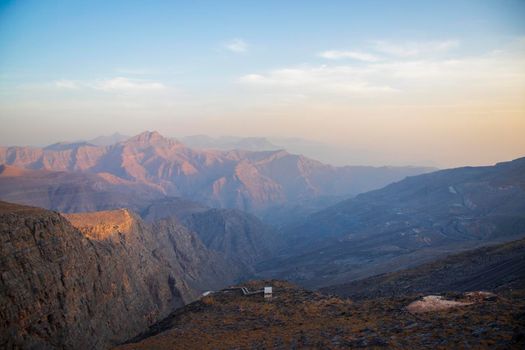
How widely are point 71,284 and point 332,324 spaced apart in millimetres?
43833

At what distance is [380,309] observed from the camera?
38.9m

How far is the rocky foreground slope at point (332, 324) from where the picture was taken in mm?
27750

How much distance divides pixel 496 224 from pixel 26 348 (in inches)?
5640

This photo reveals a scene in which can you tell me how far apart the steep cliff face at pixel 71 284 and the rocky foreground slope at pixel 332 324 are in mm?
18511

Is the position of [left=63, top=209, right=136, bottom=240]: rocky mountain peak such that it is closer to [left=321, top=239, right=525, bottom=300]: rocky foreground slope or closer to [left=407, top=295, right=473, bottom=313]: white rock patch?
[left=321, top=239, right=525, bottom=300]: rocky foreground slope

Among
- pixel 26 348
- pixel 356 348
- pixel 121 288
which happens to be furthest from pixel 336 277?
pixel 356 348

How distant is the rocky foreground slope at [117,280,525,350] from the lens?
27.8 m

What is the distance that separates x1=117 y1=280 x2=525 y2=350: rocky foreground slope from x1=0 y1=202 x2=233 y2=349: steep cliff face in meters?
18.5

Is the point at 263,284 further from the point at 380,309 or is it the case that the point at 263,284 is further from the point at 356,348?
the point at 356,348

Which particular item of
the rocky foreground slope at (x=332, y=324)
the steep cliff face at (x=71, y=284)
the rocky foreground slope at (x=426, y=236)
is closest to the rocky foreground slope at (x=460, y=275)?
the rocky foreground slope at (x=332, y=324)

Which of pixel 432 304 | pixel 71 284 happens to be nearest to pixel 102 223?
pixel 71 284

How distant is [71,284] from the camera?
65875 mm

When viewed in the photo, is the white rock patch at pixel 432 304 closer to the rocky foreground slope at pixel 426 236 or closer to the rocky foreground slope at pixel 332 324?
the rocky foreground slope at pixel 332 324

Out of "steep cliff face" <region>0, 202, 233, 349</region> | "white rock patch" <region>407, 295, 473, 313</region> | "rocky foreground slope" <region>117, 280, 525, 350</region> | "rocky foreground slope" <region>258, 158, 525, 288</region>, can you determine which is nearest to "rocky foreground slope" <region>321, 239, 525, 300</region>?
"white rock patch" <region>407, 295, 473, 313</region>
